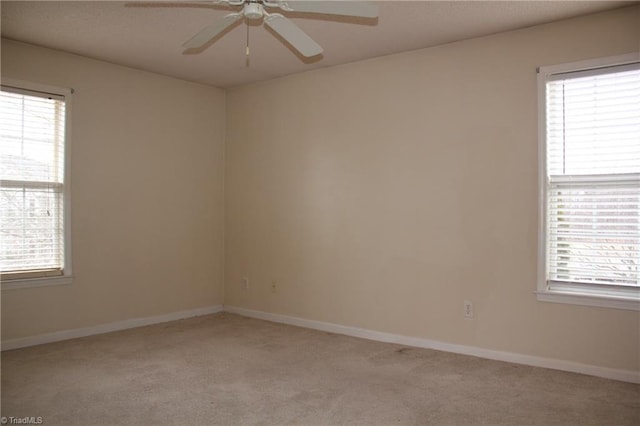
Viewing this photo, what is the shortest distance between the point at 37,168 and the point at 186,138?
153 centimetres

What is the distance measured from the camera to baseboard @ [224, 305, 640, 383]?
348cm

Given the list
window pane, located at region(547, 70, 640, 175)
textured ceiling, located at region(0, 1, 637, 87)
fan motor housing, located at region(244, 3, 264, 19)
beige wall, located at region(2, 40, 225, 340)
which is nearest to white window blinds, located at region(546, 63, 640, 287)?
window pane, located at region(547, 70, 640, 175)

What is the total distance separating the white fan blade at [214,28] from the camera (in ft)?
8.63

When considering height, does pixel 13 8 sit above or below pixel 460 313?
above

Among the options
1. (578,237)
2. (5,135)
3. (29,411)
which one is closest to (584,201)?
(578,237)

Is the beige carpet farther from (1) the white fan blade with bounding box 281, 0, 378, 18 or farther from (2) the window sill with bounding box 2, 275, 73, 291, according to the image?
(1) the white fan blade with bounding box 281, 0, 378, 18

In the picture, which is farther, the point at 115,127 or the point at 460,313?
the point at 115,127

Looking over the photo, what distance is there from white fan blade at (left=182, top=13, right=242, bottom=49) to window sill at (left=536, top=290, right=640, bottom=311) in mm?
2795

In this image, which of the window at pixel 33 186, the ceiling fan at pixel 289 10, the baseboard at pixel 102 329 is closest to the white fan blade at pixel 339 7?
the ceiling fan at pixel 289 10

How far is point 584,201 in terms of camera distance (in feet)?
11.9

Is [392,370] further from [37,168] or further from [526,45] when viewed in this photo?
[37,168]

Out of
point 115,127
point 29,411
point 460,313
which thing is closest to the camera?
point 29,411

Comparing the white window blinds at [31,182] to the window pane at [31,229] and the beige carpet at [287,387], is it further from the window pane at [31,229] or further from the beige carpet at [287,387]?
the beige carpet at [287,387]

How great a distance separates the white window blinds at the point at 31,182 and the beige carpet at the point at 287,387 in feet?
2.51
